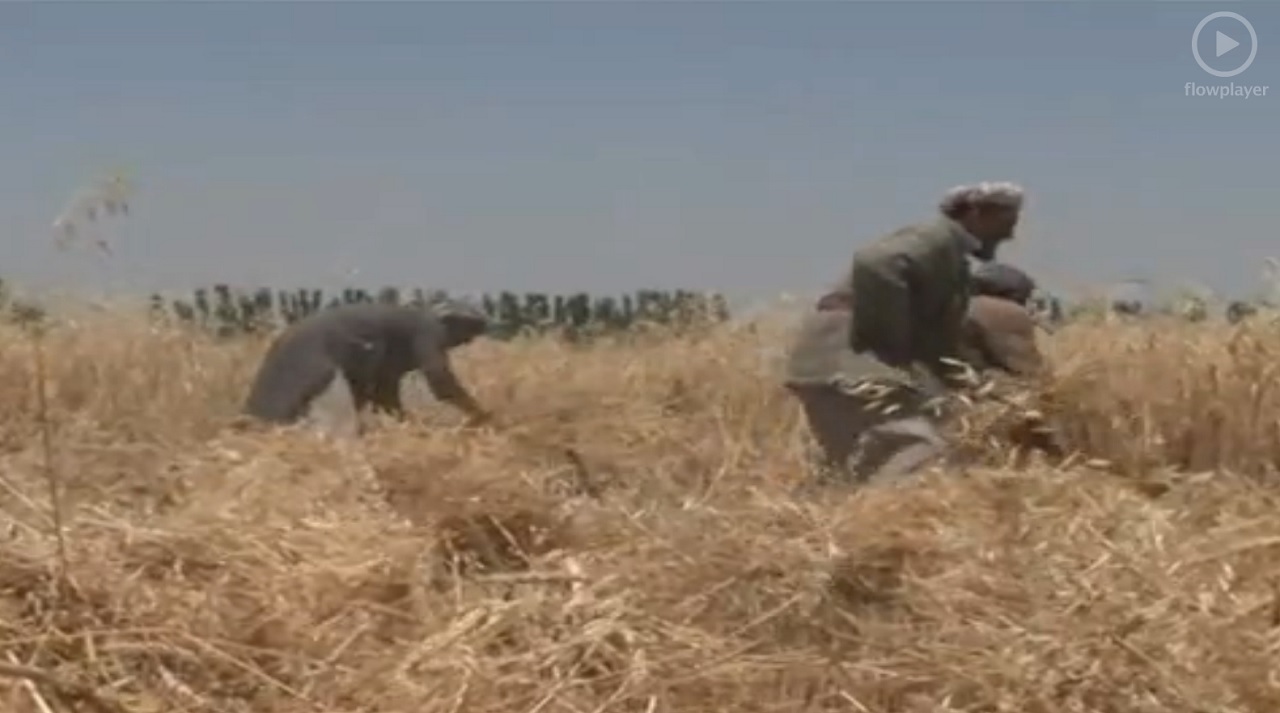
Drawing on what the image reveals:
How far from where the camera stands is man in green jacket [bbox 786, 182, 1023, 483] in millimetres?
5078

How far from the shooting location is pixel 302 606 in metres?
3.07

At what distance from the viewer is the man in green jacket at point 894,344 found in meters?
5.08

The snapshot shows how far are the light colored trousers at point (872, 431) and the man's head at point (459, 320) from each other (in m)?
2.15

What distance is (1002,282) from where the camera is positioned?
564 cm

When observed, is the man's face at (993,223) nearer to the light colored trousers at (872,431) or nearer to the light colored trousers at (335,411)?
the light colored trousers at (872,431)

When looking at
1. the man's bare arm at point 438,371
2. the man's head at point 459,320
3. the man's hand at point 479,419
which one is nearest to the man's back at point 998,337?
the man's hand at point 479,419

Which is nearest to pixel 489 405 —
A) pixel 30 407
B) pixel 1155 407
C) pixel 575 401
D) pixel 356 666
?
pixel 575 401

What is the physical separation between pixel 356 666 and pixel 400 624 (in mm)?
257

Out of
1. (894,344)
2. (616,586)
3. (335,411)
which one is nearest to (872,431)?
(894,344)

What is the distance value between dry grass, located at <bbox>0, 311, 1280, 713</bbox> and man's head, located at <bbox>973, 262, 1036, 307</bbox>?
0.69m

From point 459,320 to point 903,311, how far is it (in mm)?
2549

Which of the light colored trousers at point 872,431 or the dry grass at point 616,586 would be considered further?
the light colored trousers at point 872,431

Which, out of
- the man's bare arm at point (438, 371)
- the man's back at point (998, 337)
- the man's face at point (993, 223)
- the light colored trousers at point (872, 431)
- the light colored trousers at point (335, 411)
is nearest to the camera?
the light colored trousers at point (872, 431)

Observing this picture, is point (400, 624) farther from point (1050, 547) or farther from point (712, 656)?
point (1050, 547)
